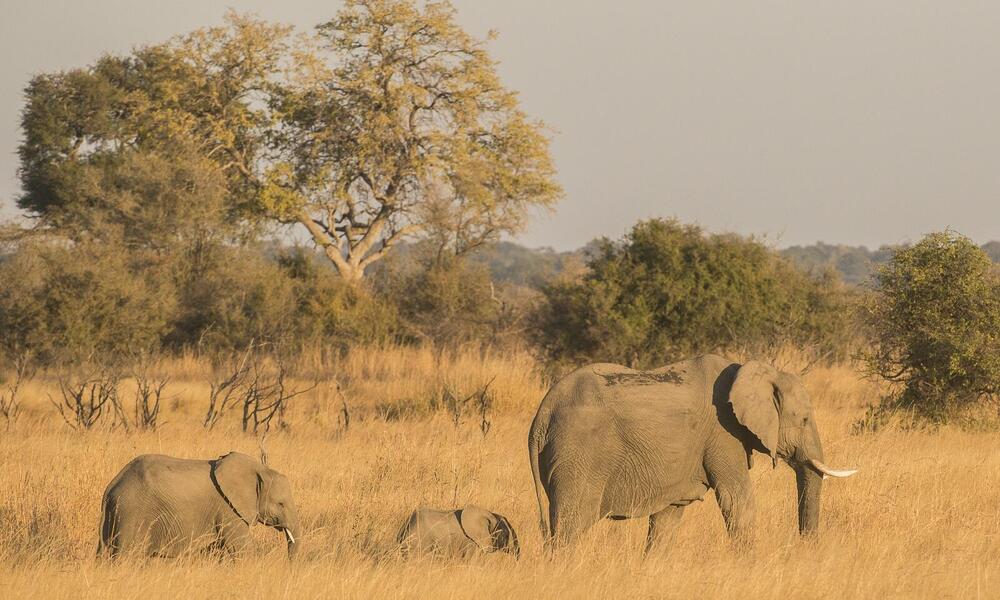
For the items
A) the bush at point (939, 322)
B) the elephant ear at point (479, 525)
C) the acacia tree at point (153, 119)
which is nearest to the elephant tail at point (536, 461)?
the elephant ear at point (479, 525)

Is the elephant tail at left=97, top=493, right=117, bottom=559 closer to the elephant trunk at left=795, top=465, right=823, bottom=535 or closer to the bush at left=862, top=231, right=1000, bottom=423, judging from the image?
the elephant trunk at left=795, top=465, right=823, bottom=535

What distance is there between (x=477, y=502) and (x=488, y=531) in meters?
1.94

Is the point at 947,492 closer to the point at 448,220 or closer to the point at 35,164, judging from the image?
the point at 448,220

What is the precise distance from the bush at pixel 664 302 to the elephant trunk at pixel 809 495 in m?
11.6

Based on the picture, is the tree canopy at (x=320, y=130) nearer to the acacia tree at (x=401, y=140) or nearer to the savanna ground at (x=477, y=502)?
the acacia tree at (x=401, y=140)

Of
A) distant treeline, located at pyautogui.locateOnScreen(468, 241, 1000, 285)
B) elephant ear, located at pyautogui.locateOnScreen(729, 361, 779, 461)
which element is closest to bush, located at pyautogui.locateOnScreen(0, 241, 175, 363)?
elephant ear, located at pyautogui.locateOnScreen(729, 361, 779, 461)

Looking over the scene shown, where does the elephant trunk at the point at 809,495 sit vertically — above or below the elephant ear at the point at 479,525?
above

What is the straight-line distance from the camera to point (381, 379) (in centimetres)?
2020

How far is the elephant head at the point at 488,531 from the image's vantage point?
794 centimetres

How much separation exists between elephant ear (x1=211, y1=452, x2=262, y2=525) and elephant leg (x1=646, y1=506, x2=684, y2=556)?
254cm

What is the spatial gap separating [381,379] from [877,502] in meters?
11.8

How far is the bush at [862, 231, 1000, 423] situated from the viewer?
45.9 ft

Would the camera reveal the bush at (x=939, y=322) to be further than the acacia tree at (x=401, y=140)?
No

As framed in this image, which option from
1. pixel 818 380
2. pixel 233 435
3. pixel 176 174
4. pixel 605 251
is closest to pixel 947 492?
pixel 233 435
